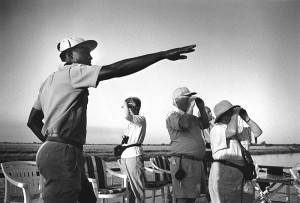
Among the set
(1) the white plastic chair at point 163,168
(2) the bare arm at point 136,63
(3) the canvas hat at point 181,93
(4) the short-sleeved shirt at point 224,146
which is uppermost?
(2) the bare arm at point 136,63

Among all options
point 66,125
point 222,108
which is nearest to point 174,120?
point 222,108

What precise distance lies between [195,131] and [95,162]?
1.18 meters

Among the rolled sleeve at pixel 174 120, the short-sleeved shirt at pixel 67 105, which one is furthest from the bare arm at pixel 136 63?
the rolled sleeve at pixel 174 120

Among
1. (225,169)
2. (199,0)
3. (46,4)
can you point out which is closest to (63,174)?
(225,169)

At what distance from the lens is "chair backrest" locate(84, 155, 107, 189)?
10.3 feet

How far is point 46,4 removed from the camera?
16.7 ft

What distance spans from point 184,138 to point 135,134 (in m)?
0.64

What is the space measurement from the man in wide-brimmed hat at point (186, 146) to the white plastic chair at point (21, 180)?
0.99 m

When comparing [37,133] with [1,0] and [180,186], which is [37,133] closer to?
[180,186]

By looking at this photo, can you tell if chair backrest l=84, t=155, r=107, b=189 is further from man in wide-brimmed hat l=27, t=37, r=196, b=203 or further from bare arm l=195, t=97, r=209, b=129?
man in wide-brimmed hat l=27, t=37, r=196, b=203

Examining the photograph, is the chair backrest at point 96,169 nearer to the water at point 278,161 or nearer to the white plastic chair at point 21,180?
the white plastic chair at point 21,180

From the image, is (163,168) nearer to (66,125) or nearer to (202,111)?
(202,111)

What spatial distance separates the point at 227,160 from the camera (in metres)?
1.97

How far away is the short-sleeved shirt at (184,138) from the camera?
2.42 meters
